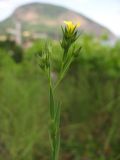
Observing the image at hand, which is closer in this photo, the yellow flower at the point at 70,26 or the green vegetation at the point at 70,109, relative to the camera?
the yellow flower at the point at 70,26

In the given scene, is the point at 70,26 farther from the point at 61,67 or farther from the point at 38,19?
the point at 38,19

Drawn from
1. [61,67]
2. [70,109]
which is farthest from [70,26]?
[70,109]

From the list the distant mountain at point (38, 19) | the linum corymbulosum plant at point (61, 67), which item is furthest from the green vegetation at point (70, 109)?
the linum corymbulosum plant at point (61, 67)

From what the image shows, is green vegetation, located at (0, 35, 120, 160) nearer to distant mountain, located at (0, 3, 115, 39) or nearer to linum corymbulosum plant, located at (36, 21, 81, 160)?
distant mountain, located at (0, 3, 115, 39)

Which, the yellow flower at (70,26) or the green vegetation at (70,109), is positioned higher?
the yellow flower at (70,26)

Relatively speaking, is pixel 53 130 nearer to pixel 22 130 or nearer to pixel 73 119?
pixel 22 130

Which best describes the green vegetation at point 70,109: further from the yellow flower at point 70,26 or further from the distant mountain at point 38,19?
the yellow flower at point 70,26
